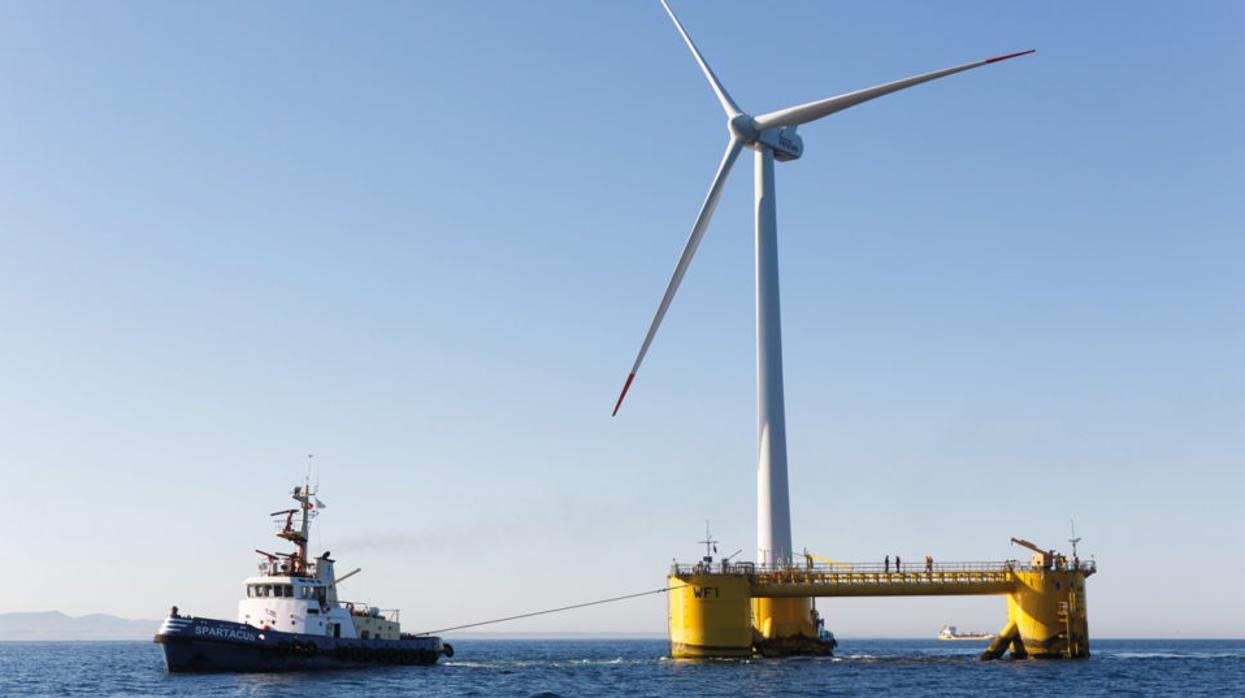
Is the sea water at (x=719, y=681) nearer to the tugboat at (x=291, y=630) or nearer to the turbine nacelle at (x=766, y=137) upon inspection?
the tugboat at (x=291, y=630)

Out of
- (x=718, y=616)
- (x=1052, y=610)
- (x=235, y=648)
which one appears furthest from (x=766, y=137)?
(x=235, y=648)

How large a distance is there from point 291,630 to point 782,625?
3250 cm

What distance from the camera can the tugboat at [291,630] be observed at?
68.3 m

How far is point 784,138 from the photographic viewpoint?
87.5 meters

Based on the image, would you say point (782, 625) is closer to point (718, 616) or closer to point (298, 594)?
point (718, 616)

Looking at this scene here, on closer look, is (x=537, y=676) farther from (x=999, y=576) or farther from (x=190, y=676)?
(x=999, y=576)

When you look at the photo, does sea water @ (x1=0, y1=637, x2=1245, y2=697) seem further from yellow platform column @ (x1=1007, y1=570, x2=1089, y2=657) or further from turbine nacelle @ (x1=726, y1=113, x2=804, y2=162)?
turbine nacelle @ (x1=726, y1=113, x2=804, y2=162)

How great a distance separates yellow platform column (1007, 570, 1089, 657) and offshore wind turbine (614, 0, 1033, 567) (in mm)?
15841

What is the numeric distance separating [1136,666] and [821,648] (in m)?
24.4

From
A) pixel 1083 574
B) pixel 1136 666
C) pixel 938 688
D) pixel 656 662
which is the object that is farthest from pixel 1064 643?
pixel 656 662

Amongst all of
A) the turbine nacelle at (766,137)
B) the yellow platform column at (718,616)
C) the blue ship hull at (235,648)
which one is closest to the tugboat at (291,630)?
the blue ship hull at (235,648)

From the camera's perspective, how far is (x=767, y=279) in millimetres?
81812

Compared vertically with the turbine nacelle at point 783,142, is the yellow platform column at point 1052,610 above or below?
below

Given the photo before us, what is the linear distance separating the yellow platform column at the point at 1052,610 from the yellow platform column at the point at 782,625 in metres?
14.3
